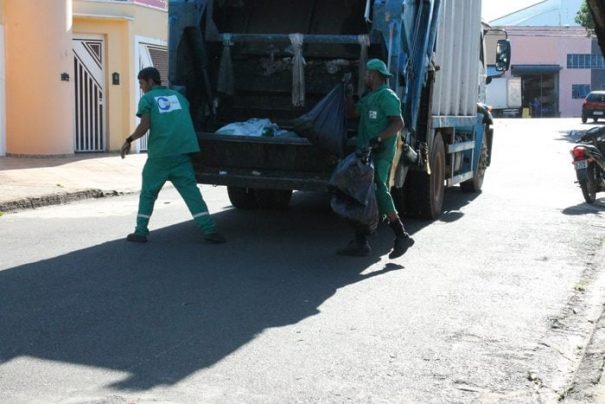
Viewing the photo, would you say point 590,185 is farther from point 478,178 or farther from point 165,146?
point 165,146

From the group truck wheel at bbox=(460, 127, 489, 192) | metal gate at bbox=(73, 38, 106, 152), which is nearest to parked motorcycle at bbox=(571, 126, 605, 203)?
truck wheel at bbox=(460, 127, 489, 192)

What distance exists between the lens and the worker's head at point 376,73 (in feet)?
26.4

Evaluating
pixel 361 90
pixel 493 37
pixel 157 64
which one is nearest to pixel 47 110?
pixel 157 64

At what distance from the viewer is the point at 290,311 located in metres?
6.30

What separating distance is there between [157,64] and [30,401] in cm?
1614

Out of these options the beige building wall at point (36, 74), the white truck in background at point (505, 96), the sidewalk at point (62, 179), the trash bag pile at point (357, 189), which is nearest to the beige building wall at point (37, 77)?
the beige building wall at point (36, 74)

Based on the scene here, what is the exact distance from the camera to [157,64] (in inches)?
785

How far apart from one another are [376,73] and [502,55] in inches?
261

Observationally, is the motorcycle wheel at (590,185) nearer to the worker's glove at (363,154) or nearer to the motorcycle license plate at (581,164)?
the motorcycle license plate at (581,164)

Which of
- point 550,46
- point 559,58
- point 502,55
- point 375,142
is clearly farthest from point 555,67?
point 375,142

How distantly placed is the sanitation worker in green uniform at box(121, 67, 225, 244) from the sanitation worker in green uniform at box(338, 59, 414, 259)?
5.26 feet

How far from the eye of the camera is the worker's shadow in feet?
17.1

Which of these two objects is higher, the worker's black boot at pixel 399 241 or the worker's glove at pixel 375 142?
the worker's glove at pixel 375 142

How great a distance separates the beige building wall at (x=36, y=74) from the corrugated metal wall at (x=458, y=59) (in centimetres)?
811
